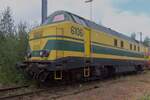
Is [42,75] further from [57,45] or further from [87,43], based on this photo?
[87,43]

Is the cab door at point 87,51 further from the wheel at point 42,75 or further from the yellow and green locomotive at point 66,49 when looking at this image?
the wheel at point 42,75

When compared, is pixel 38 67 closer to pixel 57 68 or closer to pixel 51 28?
pixel 57 68

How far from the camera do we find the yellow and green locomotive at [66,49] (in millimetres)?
10617

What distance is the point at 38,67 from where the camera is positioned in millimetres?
10344

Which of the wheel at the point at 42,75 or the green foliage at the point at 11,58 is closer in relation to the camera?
the wheel at the point at 42,75

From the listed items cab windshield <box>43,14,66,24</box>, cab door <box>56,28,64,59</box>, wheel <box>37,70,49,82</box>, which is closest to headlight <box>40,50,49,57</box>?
cab door <box>56,28,64,59</box>

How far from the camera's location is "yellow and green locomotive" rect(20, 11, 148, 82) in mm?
10617

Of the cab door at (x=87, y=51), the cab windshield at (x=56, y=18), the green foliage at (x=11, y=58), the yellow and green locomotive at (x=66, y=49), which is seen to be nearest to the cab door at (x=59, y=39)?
the yellow and green locomotive at (x=66, y=49)

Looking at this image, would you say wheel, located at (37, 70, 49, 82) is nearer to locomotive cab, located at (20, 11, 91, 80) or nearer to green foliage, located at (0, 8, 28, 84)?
locomotive cab, located at (20, 11, 91, 80)

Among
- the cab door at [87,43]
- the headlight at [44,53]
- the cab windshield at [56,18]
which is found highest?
the cab windshield at [56,18]

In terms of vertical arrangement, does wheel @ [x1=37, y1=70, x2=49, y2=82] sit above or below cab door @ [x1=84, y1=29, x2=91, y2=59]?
below

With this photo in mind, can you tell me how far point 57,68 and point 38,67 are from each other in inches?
31.2

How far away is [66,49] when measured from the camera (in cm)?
1095

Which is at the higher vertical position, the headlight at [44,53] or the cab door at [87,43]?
the cab door at [87,43]
